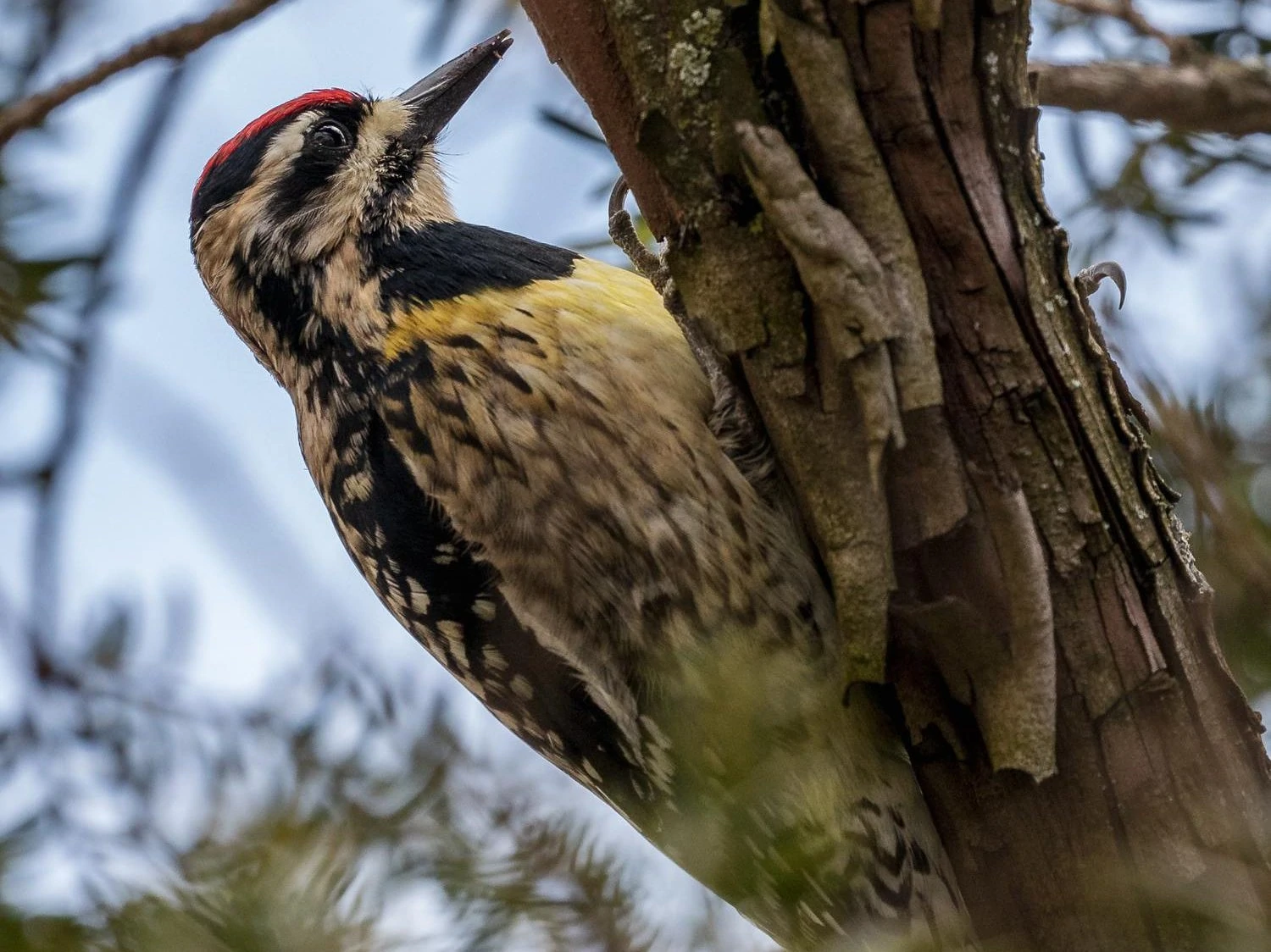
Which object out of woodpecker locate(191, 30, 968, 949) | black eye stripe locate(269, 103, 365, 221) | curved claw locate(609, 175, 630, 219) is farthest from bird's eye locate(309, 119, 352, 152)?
curved claw locate(609, 175, 630, 219)

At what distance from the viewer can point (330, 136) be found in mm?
2775

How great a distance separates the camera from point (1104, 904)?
1593 mm

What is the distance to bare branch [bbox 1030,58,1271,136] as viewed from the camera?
2439mm

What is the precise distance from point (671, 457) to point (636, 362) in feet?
0.56

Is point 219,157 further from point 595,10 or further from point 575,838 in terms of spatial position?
point 575,838

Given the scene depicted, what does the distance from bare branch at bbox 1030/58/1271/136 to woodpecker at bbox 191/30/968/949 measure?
865mm

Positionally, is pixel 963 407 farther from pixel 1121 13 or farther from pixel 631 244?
pixel 1121 13

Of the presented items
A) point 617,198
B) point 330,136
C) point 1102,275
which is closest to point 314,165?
point 330,136

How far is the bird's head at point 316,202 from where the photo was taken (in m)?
2.49

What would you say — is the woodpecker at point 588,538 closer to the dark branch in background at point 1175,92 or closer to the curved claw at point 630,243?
the curved claw at point 630,243

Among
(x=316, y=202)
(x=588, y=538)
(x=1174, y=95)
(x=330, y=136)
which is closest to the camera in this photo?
(x=588, y=538)

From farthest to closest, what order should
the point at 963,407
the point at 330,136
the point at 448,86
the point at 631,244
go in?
the point at 448,86 → the point at 330,136 → the point at 631,244 → the point at 963,407

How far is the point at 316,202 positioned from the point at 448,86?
0.46 m

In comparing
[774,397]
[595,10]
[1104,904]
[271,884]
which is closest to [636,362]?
[774,397]
